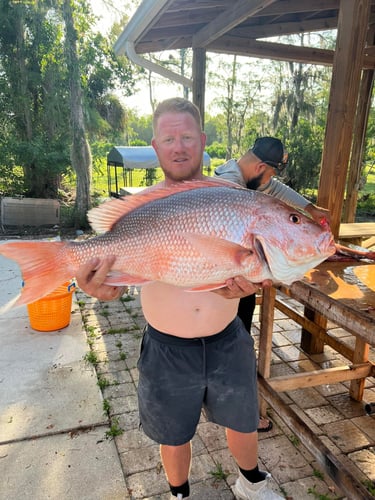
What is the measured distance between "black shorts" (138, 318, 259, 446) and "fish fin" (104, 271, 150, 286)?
404mm

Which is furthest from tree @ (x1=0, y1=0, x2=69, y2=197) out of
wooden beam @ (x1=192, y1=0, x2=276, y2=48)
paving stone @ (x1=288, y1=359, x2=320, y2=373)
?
paving stone @ (x1=288, y1=359, x2=320, y2=373)

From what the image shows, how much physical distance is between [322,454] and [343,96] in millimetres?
2506

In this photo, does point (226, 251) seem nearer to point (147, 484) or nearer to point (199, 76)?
point (147, 484)

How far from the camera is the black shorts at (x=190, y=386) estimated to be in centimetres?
176

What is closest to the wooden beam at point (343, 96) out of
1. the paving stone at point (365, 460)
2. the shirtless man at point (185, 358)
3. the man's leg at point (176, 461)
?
the shirtless man at point (185, 358)

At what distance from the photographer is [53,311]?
4.07 metres

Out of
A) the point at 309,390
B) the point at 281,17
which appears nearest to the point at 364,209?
the point at 281,17

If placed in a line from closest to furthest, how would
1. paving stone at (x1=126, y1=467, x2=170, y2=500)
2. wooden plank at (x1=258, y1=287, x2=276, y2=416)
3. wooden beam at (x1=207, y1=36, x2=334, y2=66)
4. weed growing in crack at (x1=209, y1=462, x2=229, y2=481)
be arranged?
paving stone at (x1=126, y1=467, x2=170, y2=500)
weed growing in crack at (x1=209, y1=462, x2=229, y2=481)
wooden plank at (x1=258, y1=287, x2=276, y2=416)
wooden beam at (x1=207, y1=36, x2=334, y2=66)

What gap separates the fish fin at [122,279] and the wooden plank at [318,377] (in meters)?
1.62

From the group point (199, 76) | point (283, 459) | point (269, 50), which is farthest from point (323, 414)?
point (269, 50)

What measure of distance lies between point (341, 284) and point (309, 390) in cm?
154

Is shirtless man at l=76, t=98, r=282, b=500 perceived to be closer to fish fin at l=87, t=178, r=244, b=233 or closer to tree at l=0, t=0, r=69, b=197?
fish fin at l=87, t=178, r=244, b=233

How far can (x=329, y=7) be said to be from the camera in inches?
157

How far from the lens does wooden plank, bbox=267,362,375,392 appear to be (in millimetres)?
2682
